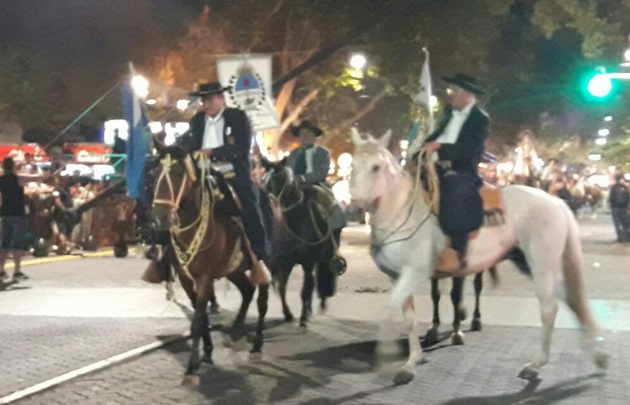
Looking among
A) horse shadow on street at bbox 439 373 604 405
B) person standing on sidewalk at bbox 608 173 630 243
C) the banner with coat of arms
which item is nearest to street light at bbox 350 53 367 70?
person standing on sidewalk at bbox 608 173 630 243

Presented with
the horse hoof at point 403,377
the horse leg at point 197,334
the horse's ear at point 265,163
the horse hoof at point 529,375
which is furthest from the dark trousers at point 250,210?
the horse hoof at point 529,375

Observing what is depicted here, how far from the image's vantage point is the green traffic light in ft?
65.7

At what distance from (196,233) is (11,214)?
8.61 m

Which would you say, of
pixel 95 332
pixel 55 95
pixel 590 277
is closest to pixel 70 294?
pixel 95 332

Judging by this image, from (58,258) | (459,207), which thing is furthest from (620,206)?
(459,207)

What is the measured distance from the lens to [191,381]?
8.58 meters

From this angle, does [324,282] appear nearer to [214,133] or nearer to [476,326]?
[476,326]

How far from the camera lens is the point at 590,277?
17469 mm

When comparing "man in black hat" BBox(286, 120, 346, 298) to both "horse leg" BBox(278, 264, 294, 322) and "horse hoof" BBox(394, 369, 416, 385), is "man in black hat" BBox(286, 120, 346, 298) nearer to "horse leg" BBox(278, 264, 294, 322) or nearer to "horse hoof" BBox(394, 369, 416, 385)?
"horse leg" BBox(278, 264, 294, 322)

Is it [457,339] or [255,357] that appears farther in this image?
[457,339]

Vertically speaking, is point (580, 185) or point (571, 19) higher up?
point (571, 19)

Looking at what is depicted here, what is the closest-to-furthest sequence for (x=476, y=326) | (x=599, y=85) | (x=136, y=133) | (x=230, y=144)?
(x=230, y=144)
(x=136, y=133)
(x=476, y=326)
(x=599, y=85)

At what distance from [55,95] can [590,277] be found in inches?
1382

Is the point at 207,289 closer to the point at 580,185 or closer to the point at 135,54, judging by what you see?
the point at 135,54
